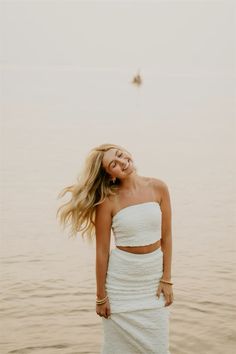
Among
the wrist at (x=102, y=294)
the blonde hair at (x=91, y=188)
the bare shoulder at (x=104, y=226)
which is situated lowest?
the wrist at (x=102, y=294)

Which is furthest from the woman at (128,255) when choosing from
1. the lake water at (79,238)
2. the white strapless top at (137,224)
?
the lake water at (79,238)

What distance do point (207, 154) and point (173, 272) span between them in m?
7.73

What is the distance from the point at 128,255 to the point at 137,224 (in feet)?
0.57

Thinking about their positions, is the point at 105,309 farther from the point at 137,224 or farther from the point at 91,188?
the point at 91,188

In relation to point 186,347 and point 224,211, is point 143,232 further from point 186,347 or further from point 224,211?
point 224,211

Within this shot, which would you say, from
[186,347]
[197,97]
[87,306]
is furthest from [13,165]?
[197,97]

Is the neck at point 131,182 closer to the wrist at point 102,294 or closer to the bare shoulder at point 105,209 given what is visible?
the bare shoulder at point 105,209

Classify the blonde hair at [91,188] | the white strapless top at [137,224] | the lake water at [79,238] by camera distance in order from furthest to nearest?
the lake water at [79,238] < the blonde hair at [91,188] < the white strapless top at [137,224]

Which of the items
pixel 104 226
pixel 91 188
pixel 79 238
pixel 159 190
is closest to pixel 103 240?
pixel 104 226

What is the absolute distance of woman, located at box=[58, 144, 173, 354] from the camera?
3273 millimetres

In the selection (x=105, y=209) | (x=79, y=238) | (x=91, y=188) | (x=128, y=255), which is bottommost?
(x=128, y=255)

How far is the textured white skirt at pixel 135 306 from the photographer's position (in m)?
3.28

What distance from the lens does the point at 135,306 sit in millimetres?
3271

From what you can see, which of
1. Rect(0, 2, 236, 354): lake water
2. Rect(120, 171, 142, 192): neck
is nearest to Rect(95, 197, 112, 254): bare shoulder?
Rect(120, 171, 142, 192): neck
